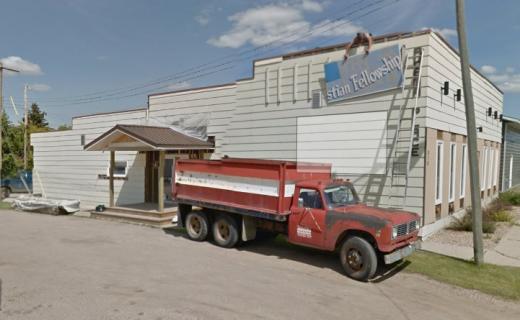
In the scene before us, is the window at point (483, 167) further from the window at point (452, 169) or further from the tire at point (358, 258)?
the tire at point (358, 258)

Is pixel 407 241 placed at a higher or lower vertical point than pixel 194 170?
lower

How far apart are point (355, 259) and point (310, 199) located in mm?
1571

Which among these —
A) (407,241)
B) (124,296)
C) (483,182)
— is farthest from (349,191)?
(483,182)

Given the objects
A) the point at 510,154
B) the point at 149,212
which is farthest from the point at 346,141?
the point at 510,154

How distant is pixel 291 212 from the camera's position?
8.47 meters

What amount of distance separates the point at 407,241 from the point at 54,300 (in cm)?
632

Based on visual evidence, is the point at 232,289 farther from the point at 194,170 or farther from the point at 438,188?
the point at 438,188

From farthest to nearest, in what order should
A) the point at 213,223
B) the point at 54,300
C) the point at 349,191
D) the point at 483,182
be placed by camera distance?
the point at 483,182, the point at 213,223, the point at 349,191, the point at 54,300

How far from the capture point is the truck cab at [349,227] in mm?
7211

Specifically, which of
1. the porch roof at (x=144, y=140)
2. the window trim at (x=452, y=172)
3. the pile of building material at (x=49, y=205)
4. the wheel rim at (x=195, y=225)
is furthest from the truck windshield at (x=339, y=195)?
the pile of building material at (x=49, y=205)

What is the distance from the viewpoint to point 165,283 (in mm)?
6668

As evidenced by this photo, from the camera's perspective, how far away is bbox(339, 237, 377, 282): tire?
7.21 metres

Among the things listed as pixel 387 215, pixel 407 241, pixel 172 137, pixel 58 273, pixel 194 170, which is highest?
pixel 172 137

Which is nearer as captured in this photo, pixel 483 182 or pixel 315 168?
pixel 315 168
